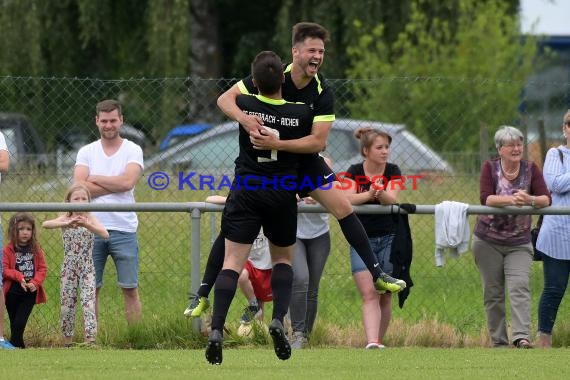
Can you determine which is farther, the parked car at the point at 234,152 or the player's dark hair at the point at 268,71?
the parked car at the point at 234,152

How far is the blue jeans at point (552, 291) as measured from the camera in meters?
11.1

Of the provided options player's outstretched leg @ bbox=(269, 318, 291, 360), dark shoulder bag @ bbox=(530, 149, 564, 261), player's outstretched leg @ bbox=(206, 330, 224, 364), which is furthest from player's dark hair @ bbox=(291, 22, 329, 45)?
dark shoulder bag @ bbox=(530, 149, 564, 261)

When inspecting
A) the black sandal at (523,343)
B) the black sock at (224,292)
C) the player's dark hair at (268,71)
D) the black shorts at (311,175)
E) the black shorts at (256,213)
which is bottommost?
the black sandal at (523,343)

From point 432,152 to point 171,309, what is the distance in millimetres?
3551

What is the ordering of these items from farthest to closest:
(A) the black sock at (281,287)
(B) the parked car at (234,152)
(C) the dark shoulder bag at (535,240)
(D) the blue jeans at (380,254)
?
1. (B) the parked car at (234,152)
2. (C) the dark shoulder bag at (535,240)
3. (D) the blue jeans at (380,254)
4. (A) the black sock at (281,287)

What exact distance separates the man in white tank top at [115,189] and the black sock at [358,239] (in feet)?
7.90

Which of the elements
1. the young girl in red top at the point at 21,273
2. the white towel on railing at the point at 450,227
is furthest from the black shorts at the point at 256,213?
the young girl in red top at the point at 21,273

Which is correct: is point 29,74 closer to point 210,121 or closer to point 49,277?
point 210,121

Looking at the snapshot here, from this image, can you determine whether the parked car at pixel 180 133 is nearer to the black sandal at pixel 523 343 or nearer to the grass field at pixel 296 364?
the grass field at pixel 296 364

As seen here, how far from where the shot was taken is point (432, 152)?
13.6m

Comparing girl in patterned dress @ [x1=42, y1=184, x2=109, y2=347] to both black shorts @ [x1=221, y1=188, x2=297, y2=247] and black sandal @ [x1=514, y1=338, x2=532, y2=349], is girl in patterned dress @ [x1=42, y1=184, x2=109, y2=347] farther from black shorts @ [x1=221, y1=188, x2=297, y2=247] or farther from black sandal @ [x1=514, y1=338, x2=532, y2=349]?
black sandal @ [x1=514, y1=338, x2=532, y2=349]

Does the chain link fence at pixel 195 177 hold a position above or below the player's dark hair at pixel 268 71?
Answer: below

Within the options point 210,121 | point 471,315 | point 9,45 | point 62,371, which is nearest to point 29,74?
point 9,45

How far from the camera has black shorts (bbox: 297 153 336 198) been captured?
907 centimetres
